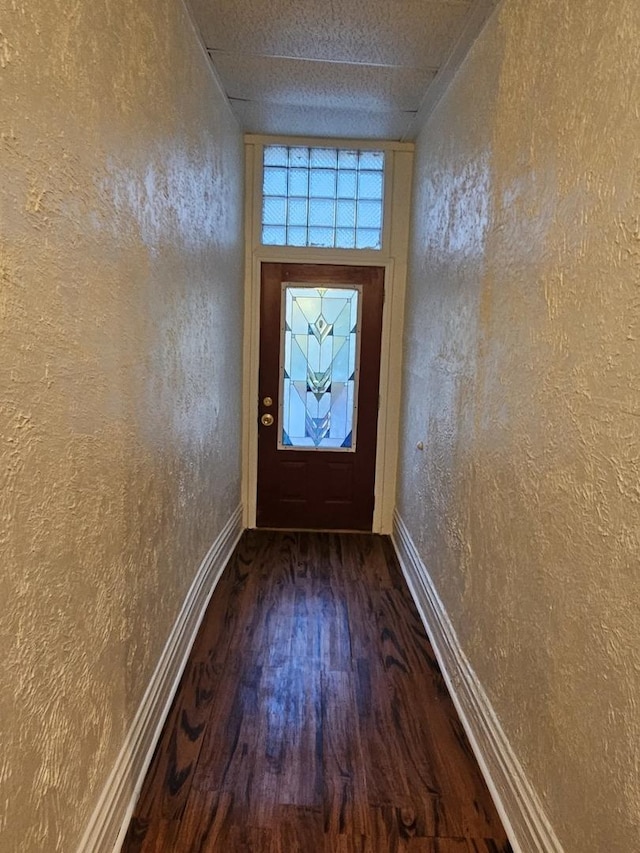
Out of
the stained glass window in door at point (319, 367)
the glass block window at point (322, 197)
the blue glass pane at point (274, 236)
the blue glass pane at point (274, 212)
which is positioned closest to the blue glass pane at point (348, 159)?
the glass block window at point (322, 197)

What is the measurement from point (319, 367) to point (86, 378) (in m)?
2.70

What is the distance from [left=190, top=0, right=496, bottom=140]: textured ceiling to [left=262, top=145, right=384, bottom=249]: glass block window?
1.18ft

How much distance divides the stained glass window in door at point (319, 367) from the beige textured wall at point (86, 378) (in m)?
1.60

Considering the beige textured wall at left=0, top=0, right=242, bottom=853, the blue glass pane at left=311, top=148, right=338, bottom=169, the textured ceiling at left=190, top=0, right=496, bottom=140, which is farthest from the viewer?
the blue glass pane at left=311, top=148, right=338, bottom=169

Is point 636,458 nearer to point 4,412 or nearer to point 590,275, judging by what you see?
point 590,275

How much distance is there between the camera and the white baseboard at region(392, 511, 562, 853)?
1507 mm

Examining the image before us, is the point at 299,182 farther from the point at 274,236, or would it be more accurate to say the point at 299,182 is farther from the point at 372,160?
the point at 372,160

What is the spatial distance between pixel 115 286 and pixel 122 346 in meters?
0.16

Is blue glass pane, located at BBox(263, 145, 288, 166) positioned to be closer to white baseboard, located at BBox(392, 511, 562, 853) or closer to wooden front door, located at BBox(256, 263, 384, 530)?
wooden front door, located at BBox(256, 263, 384, 530)

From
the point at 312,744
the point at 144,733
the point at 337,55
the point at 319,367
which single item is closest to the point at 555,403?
the point at 312,744

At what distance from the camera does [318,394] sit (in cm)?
398

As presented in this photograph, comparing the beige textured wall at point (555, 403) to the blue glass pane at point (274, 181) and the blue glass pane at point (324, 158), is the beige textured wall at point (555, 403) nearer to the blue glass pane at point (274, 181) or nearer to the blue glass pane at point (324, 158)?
the blue glass pane at point (324, 158)

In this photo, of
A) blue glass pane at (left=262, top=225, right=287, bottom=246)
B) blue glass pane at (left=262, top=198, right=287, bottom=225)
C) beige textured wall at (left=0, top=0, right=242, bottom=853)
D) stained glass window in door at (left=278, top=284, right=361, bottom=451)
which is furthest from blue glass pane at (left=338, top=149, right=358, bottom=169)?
beige textured wall at (left=0, top=0, right=242, bottom=853)

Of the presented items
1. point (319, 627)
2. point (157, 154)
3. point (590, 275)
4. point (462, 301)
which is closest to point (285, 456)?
point (319, 627)
